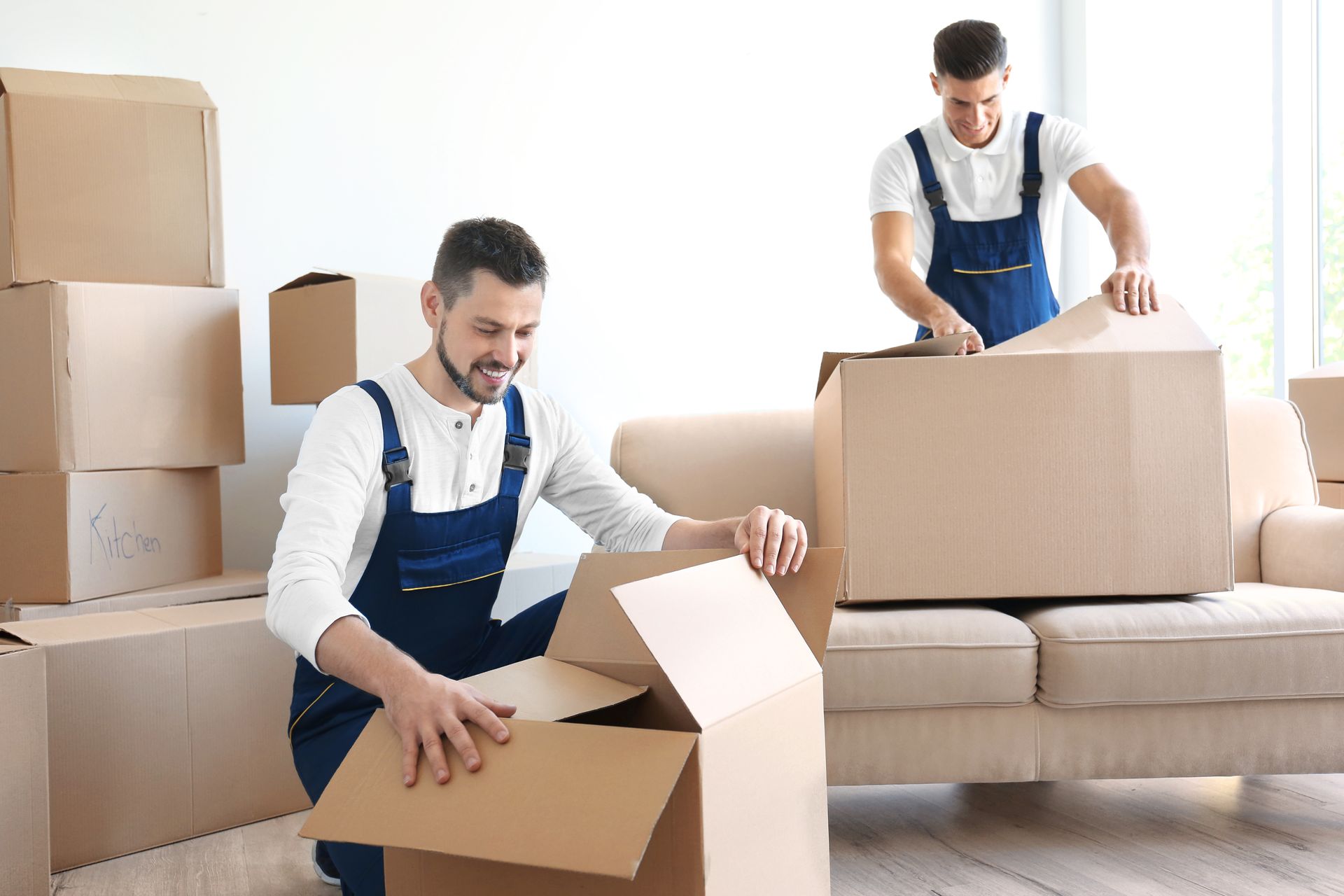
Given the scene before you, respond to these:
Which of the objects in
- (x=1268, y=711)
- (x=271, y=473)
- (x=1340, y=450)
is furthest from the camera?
(x=271, y=473)

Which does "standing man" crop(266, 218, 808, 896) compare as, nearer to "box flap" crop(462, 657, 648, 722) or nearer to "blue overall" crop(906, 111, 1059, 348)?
"box flap" crop(462, 657, 648, 722)

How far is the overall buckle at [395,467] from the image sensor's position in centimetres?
127

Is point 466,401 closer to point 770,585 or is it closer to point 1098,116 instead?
point 770,585

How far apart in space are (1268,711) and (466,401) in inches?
48.1

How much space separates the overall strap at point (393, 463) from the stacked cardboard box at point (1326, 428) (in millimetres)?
1850

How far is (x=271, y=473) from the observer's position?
2.43 meters

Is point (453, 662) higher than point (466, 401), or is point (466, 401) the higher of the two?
point (466, 401)

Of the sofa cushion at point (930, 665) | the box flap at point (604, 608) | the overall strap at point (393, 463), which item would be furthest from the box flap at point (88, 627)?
the sofa cushion at point (930, 665)

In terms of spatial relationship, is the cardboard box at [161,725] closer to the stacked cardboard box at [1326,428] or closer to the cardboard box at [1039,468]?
the cardboard box at [1039,468]

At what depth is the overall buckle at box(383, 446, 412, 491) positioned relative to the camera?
1.27 metres

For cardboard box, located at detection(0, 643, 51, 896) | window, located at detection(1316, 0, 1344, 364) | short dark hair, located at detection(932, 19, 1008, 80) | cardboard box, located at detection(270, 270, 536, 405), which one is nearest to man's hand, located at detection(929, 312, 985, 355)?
short dark hair, located at detection(932, 19, 1008, 80)

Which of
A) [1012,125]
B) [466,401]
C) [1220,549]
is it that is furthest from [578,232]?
[1220,549]

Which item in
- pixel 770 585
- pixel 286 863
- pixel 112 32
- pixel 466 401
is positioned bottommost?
pixel 286 863

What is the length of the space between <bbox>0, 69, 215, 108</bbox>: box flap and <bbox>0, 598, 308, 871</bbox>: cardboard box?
887 millimetres
